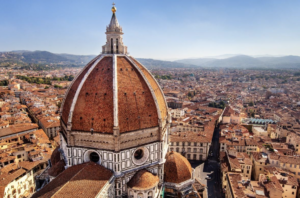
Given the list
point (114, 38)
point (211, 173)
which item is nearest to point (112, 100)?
point (114, 38)

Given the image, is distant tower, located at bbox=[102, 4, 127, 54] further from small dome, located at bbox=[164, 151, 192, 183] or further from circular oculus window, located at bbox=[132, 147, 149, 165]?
small dome, located at bbox=[164, 151, 192, 183]

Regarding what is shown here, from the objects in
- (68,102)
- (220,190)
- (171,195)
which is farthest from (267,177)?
(68,102)

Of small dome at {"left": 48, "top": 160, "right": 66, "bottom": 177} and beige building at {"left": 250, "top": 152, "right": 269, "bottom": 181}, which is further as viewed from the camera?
beige building at {"left": 250, "top": 152, "right": 269, "bottom": 181}

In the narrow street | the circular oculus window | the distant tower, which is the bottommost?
the narrow street

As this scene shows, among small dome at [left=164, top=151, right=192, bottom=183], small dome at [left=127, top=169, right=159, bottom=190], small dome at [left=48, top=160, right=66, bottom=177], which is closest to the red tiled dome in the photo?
small dome at [left=127, top=169, right=159, bottom=190]

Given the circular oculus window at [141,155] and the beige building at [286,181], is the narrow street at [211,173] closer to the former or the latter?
the beige building at [286,181]

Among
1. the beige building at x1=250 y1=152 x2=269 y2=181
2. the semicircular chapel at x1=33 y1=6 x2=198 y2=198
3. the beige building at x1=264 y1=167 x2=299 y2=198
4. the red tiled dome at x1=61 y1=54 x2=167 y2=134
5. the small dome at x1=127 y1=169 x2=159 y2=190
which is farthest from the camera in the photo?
the beige building at x1=250 y1=152 x2=269 y2=181
